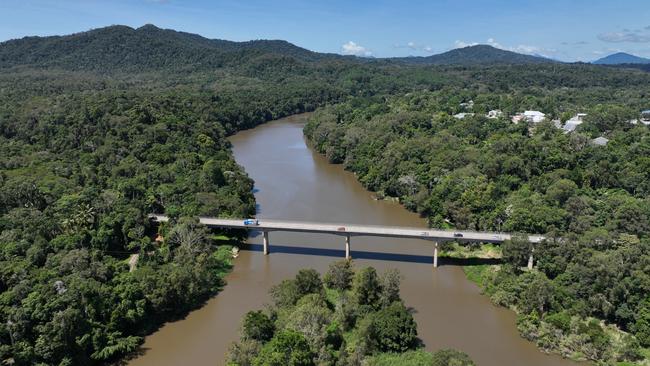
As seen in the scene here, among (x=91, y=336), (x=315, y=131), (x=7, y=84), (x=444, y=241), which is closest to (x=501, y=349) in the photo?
(x=444, y=241)

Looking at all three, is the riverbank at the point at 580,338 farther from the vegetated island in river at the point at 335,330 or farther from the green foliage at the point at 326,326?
the green foliage at the point at 326,326

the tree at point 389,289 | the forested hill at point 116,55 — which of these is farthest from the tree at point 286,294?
the forested hill at point 116,55

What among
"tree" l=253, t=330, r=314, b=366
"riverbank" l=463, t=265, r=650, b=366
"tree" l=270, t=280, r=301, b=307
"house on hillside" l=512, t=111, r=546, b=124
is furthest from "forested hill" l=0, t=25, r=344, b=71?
"riverbank" l=463, t=265, r=650, b=366

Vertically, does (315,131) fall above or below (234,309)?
above

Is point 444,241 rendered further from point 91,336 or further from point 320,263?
point 91,336

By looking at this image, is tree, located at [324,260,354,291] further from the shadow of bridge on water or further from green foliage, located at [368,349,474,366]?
green foliage, located at [368,349,474,366]

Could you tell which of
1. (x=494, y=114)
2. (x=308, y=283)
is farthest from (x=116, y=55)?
(x=308, y=283)

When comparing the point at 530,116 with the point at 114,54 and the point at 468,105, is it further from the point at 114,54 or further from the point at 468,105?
the point at 114,54
